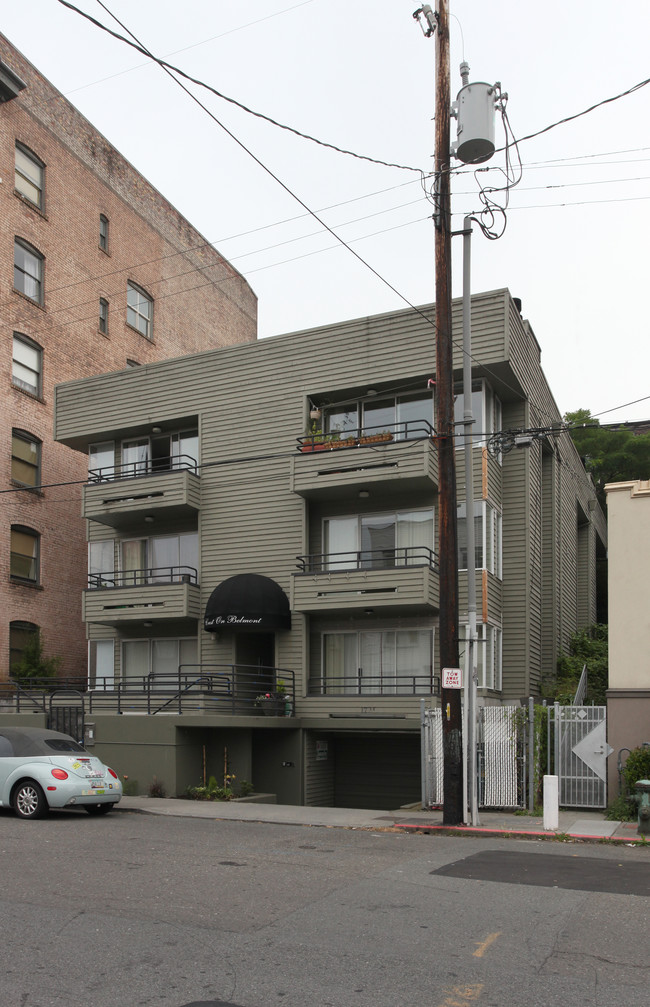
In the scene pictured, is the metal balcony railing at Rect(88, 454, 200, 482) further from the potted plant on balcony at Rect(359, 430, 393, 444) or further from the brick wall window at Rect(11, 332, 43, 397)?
the potted plant on balcony at Rect(359, 430, 393, 444)

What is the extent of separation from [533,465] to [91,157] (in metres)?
22.0

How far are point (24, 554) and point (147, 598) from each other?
737cm

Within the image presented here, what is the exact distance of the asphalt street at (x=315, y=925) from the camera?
657 cm

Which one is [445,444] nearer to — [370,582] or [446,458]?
[446,458]

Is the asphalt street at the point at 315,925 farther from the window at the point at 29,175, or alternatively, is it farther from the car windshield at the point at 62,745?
the window at the point at 29,175

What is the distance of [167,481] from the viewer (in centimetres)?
2738

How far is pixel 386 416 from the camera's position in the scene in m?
→ 26.0

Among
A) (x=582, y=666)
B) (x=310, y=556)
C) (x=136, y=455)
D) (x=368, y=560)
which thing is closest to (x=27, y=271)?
(x=136, y=455)

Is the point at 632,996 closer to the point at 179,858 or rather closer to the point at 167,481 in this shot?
the point at 179,858

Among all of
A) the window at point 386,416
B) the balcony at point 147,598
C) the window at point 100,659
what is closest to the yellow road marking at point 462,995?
the window at point 386,416

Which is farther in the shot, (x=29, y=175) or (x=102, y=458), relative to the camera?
(x=29, y=175)

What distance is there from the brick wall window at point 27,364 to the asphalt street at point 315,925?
22.1 meters

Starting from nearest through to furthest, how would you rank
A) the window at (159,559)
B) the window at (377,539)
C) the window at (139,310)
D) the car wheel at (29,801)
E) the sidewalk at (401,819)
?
the sidewalk at (401,819)
the car wheel at (29,801)
the window at (377,539)
the window at (159,559)
the window at (139,310)

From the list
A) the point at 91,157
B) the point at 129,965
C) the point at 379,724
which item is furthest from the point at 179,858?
the point at 91,157
